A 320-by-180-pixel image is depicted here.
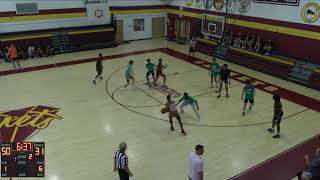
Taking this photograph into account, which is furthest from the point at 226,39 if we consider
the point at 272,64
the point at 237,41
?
the point at 272,64

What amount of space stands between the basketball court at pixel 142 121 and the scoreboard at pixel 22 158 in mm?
2408

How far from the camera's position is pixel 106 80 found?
16312 millimetres

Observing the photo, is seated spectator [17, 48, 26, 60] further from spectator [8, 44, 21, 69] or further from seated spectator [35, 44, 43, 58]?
spectator [8, 44, 21, 69]

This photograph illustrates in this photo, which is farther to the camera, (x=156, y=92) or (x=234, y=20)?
(x=234, y=20)

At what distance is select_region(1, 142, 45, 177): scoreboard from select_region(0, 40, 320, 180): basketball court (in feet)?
7.90

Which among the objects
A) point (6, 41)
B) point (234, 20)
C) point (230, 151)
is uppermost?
point (234, 20)

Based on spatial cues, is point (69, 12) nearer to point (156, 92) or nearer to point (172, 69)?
point (172, 69)

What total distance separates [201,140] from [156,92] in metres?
4.78

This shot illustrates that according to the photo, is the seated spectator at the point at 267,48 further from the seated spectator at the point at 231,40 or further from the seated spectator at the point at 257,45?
the seated spectator at the point at 231,40

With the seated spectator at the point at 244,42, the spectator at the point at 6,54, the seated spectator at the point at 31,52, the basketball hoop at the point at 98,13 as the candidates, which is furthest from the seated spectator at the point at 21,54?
the seated spectator at the point at 244,42

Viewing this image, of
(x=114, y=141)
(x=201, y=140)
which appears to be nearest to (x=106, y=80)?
(x=114, y=141)

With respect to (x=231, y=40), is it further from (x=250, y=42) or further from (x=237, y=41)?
(x=250, y=42)

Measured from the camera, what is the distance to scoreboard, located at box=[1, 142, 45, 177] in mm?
6133

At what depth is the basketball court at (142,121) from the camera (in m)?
9.15
